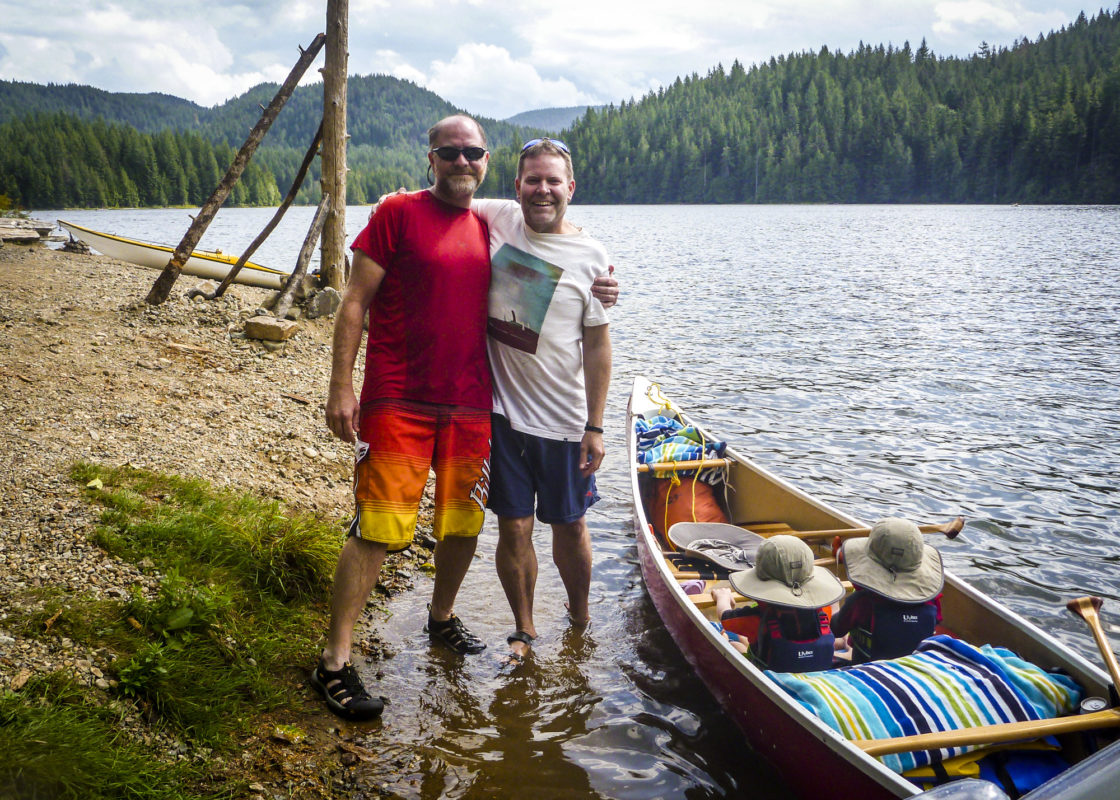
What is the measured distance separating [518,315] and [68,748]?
8.45ft

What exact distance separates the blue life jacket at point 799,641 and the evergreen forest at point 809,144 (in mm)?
91049

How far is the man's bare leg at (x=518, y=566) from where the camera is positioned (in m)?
4.31

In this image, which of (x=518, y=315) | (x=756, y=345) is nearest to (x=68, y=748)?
(x=518, y=315)

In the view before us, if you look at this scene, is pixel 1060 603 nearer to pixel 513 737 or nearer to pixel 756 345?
pixel 513 737

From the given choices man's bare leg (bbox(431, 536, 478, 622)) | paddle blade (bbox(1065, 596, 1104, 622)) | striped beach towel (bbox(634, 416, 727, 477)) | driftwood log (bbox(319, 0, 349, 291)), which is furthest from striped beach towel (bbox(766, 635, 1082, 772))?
driftwood log (bbox(319, 0, 349, 291))

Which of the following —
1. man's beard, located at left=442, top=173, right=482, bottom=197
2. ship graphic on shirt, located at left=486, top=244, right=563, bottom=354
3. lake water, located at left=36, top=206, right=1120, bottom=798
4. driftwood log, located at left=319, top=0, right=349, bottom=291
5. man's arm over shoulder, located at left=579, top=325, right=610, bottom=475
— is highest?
driftwood log, located at left=319, top=0, right=349, bottom=291

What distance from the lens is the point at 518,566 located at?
448 cm

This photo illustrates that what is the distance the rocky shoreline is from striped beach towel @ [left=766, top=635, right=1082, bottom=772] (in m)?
2.27

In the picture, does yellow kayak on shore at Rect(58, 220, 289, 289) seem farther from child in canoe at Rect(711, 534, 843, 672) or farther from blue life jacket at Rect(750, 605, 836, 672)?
blue life jacket at Rect(750, 605, 836, 672)

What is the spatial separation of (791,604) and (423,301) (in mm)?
2315

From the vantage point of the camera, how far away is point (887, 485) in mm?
9164

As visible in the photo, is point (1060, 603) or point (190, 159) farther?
point (190, 159)

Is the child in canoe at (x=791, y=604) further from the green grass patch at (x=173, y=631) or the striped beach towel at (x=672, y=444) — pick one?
the striped beach towel at (x=672, y=444)

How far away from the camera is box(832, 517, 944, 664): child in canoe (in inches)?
154
